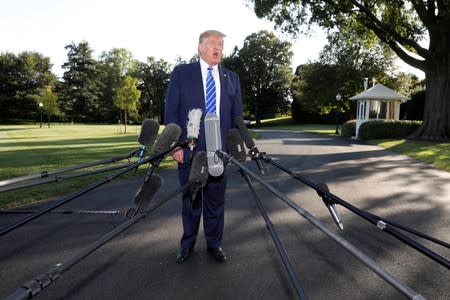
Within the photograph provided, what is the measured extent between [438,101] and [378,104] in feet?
20.8

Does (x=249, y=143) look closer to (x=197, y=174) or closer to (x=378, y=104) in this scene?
(x=197, y=174)

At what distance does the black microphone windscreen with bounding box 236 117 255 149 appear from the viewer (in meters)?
3.27

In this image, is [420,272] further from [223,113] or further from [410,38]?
[410,38]

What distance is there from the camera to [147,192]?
2729mm

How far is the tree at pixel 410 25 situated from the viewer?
20.5m

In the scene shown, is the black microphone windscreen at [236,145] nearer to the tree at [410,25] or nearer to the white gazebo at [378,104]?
the tree at [410,25]

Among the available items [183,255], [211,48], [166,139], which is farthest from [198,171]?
[183,255]

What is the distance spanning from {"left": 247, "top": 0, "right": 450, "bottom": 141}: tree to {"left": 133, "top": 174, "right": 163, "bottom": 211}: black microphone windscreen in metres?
20.2

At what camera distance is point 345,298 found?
3199mm

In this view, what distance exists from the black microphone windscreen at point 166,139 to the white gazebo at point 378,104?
25886 millimetres

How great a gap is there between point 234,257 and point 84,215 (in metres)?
2.84

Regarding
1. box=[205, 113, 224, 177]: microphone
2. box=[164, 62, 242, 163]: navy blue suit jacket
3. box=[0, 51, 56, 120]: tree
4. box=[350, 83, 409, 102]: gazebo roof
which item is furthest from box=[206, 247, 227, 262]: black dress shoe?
box=[0, 51, 56, 120]: tree

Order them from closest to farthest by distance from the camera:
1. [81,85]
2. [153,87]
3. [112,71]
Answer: [81,85] → [153,87] → [112,71]

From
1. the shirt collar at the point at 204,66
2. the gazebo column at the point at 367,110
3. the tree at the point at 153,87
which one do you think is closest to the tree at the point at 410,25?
the gazebo column at the point at 367,110
